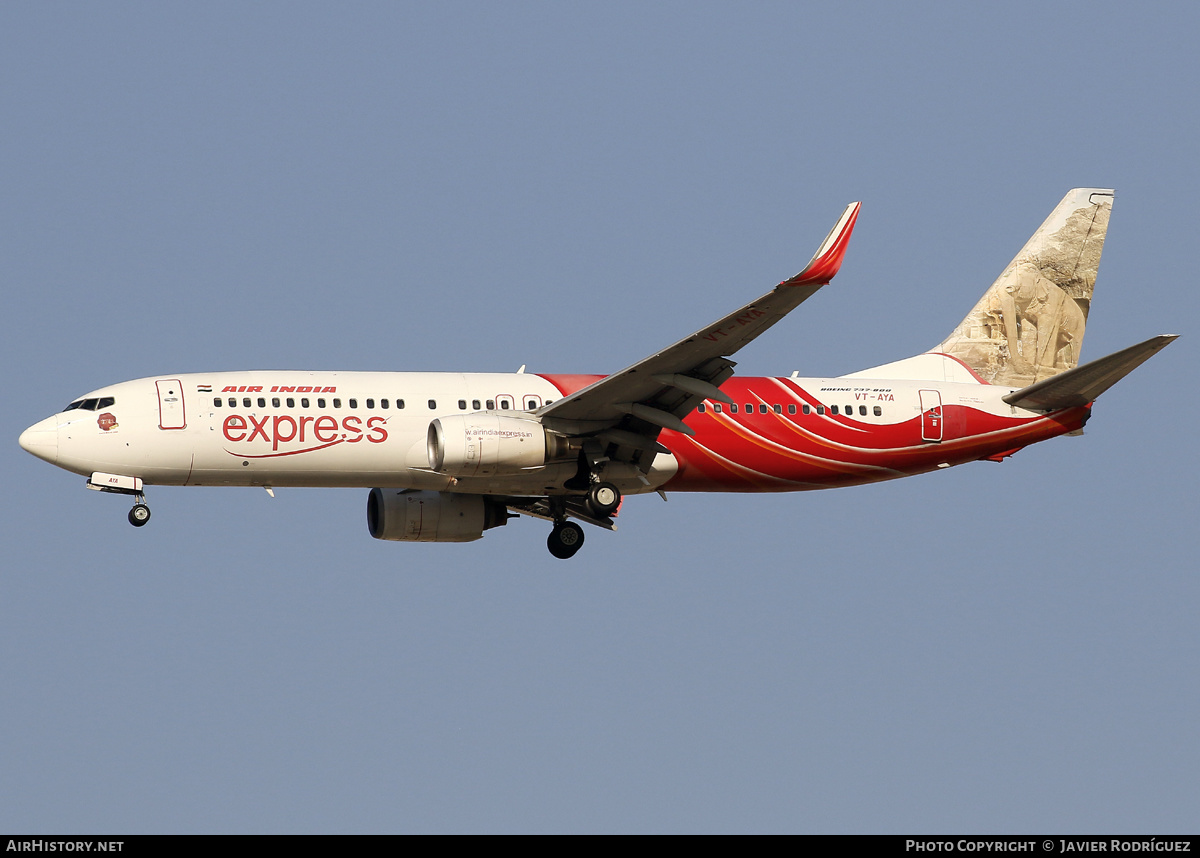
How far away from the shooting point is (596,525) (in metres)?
43.4

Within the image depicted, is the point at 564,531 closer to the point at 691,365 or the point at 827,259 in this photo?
the point at 691,365

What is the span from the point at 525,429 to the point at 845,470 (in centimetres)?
878

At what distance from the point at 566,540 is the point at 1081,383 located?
13314 millimetres

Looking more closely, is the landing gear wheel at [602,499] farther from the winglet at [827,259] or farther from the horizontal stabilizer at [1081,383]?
the horizontal stabilizer at [1081,383]

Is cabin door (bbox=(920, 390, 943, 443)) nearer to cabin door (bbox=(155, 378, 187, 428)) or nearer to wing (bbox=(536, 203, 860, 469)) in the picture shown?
wing (bbox=(536, 203, 860, 469))

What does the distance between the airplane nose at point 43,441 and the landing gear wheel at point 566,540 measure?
12.3 meters

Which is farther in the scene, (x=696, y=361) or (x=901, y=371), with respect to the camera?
(x=901, y=371)

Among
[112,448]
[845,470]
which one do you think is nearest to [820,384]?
[845,470]

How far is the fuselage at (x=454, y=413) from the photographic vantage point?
38.9m

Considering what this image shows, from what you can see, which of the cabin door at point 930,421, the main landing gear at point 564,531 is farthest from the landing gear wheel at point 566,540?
the cabin door at point 930,421

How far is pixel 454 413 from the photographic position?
40188mm

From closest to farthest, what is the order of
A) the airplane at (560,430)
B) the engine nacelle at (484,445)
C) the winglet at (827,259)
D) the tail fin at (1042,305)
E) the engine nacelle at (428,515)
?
the winglet at (827,259), the engine nacelle at (484,445), the airplane at (560,430), the engine nacelle at (428,515), the tail fin at (1042,305)

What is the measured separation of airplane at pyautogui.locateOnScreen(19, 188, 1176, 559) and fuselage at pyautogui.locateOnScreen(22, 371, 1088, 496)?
0.15ft
